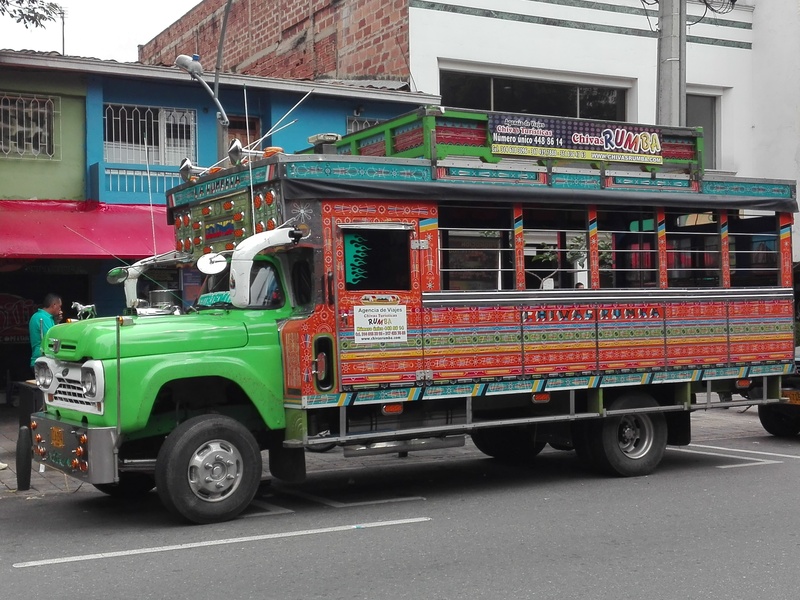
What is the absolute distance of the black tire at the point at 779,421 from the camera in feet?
43.7

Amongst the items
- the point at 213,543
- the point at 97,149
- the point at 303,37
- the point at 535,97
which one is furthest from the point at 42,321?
the point at 303,37

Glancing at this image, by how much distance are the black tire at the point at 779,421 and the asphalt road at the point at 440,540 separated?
244 centimetres

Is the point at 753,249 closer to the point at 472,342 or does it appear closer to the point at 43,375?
the point at 472,342

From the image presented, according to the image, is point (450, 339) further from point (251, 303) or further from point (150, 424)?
point (150, 424)

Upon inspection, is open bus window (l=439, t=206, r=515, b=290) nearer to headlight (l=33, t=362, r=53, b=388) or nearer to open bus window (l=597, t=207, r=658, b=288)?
open bus window (l=597, t=207, r=658, b=288)

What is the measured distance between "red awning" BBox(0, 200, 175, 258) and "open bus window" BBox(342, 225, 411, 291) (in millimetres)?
5990

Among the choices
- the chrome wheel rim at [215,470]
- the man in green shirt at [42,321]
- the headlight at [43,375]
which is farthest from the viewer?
the man in green shirt at [42,321]

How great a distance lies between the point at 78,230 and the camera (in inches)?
596

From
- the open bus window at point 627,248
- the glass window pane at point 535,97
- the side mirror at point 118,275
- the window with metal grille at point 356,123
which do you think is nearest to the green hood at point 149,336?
the side mirror at point 118,275

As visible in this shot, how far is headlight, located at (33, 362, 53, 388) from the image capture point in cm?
862

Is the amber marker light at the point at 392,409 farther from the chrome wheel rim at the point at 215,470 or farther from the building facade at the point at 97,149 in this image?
the building facade at the point at 97,149

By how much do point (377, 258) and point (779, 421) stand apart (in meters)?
7.15

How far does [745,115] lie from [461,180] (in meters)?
15.5

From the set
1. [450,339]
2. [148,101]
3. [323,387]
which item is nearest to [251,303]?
[323,387]
